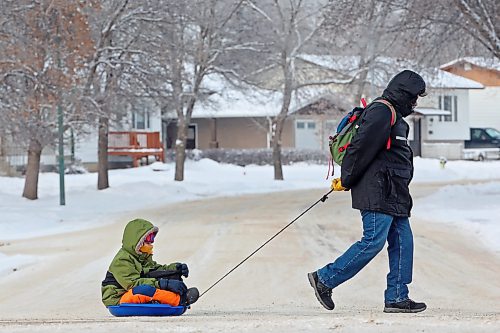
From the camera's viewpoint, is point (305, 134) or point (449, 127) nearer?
point (305, 134)

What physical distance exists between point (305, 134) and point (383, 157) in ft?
156

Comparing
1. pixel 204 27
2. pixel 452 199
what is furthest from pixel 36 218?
pixel 204 27

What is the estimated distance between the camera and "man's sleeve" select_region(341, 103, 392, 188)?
681cm

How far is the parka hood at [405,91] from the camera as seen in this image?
696 centimetres

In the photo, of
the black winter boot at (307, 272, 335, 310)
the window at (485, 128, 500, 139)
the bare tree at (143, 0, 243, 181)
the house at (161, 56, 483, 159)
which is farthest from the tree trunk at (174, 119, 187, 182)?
the window at (485, 128, 500, 139)

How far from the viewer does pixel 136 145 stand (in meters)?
45.4

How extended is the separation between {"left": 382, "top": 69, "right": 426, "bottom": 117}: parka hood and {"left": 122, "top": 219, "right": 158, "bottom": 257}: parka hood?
2.31 metres

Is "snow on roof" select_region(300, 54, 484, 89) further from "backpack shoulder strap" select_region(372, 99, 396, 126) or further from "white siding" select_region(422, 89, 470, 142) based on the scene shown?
"backpack shoulder strap" select_region(372, 99, 396, 126)

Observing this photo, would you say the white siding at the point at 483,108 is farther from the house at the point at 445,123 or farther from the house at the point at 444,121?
the house at the point at 445,123

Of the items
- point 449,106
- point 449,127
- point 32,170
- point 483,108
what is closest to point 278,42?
point 32,170

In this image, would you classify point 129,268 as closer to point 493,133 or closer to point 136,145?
point 136,145

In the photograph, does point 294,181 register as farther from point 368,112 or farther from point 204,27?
point 368,112

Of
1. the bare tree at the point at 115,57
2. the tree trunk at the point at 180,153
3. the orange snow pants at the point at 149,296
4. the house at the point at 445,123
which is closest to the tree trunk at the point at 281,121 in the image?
the tree trunk at the point at 180,153

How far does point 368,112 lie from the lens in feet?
22.7
